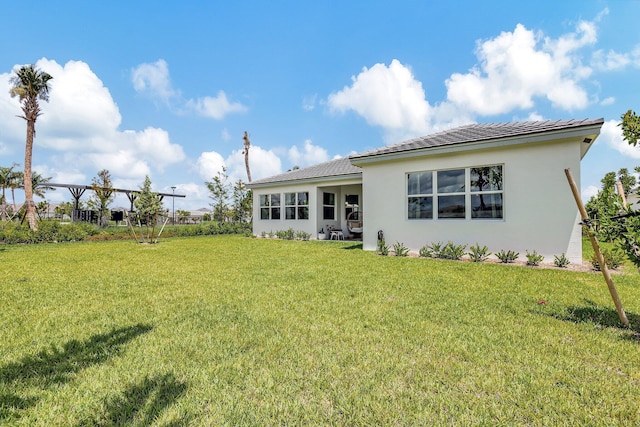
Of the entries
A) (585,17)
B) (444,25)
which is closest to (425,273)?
(585,17)

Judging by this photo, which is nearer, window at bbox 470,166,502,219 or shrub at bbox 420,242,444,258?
window at bbox 470,166,502,219

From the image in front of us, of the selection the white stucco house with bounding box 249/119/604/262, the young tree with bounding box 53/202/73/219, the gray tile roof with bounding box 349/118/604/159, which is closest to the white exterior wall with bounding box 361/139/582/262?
the white stucco house with bounding box 249/119/604/262

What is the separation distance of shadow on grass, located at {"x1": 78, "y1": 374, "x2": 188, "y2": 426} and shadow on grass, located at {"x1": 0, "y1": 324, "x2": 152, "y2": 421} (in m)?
0.65

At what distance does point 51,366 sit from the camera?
2.67 m

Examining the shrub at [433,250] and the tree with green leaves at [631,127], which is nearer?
the tree with green leaves at [631,127]

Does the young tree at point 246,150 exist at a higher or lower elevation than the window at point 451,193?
higher

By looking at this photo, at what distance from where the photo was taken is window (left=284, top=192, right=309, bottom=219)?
15.9m

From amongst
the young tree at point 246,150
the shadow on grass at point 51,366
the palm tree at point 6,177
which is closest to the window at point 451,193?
the shadow on grass at point 51,366

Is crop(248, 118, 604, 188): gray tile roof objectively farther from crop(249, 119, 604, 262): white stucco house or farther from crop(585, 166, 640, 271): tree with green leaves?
crop(585, 166, 640, 271): tree with green leaves

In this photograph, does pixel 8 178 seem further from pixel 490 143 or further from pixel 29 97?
pixel 490 143

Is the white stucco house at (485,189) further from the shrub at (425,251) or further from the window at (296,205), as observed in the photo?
the window at (296,205)

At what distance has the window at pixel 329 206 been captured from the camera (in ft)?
52.2

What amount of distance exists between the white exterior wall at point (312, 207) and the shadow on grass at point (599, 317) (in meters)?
10.2

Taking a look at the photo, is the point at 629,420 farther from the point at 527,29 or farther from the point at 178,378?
the point at 527,29
